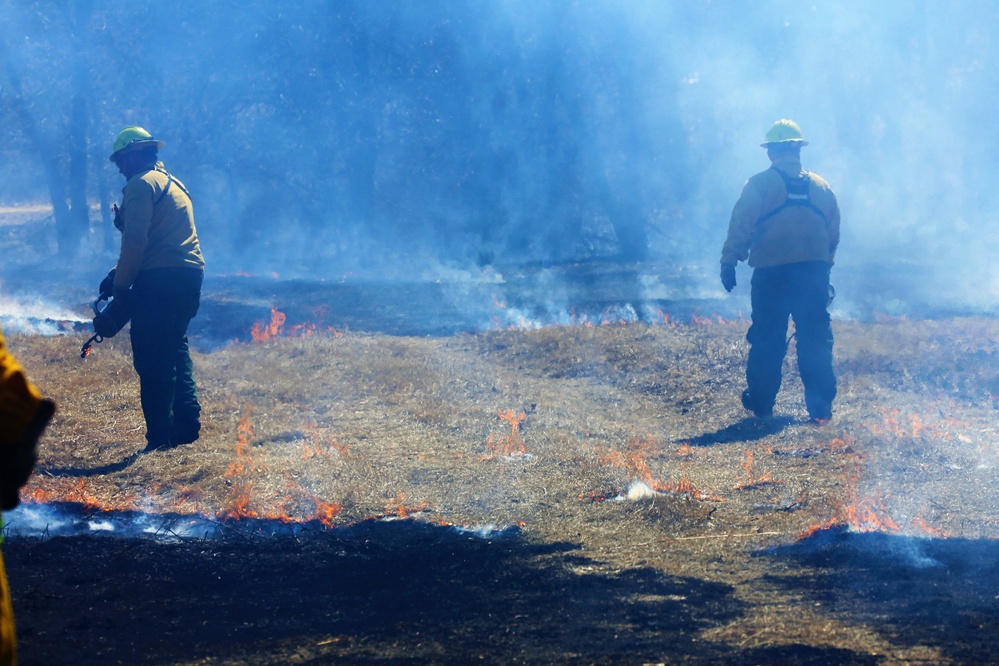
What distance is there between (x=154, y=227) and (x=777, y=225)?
478 centimetres

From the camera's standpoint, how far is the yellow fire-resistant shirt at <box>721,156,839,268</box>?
7359mm

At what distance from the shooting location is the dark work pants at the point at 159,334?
6391mm

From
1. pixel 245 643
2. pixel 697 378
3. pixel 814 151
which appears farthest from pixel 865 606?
pixel 814 151

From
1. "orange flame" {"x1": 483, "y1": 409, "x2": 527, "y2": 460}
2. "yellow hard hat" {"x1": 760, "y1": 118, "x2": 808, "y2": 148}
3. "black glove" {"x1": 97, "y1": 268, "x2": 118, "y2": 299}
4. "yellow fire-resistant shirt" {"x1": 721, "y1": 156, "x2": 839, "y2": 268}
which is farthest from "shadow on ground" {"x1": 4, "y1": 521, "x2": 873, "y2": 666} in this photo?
"yellow hard hat" {"x1": 760, "y1": 118, "x2": 808, "y2": 148}

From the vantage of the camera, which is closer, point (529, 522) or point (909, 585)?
point (909, 585)

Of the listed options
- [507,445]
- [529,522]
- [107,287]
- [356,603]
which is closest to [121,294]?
[107,287]

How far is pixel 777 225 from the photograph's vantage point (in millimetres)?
7363

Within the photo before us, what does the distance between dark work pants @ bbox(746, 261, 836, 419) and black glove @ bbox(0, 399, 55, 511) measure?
254 inches

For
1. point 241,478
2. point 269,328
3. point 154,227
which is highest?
point 154,227

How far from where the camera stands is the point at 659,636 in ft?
11.2

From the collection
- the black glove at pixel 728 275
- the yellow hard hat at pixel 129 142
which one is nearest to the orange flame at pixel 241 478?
the yellow hard hat at pixel 129 142

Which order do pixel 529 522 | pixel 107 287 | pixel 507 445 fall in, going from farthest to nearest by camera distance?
pixel 507 445 → pixel 107 287 → pixel 529 522

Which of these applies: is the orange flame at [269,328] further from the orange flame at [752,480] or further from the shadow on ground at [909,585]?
the shadow on ground at [909,585]

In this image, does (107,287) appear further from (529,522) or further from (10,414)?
(10,414)
